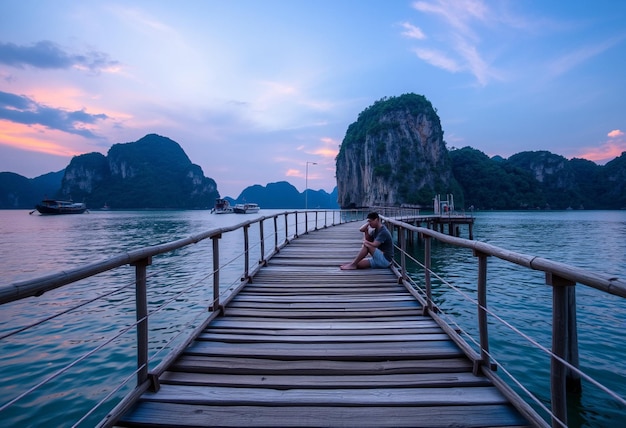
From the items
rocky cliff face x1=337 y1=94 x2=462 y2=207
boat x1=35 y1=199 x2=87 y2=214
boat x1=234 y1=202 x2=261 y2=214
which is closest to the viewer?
boat x1=35 y1=199 x2=87 y2=214

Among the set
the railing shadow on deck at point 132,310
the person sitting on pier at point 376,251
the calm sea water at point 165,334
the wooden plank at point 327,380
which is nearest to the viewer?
the railing shadow on deck at point 132,310

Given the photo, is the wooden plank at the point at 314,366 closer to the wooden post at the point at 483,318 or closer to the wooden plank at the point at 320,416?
the wooden post at the point at 483,318

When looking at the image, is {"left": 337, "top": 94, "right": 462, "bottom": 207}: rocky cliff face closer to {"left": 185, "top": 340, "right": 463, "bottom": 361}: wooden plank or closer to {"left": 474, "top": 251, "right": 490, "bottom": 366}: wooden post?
{"left": 185, "top": 340, "right": 463, "bottom": 361}: wooden plank

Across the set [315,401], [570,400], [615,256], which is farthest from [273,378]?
[615,256]

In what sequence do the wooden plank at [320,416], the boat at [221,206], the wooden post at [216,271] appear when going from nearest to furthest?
the wooden plank at [320,416] → the wooden post at [216,271] → the boat at [221,206]

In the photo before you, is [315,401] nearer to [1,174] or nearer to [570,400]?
[570,400]

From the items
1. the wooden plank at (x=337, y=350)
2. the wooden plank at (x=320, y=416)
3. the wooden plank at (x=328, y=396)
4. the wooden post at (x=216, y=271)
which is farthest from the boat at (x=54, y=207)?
the wooden plank at (x=320, y=416)

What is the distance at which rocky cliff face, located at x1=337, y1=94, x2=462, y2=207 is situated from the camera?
10425cm

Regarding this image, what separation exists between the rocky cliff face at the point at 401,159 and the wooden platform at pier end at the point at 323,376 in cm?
9869

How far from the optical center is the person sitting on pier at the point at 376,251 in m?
6.96

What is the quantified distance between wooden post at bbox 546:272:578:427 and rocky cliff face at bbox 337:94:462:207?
100519mm

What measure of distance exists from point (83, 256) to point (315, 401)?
2174 centimetres

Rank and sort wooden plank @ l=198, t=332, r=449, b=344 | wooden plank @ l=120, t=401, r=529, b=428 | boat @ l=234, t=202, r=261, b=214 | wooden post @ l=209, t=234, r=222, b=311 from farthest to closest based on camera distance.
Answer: boat @ l=234, t=202, r=261, b=214 < wooden post @ l=209, t=234, r=222, b=311 < wooden plank @ l=198, t=332, r=449, b=344 < wooden plank @ l=120, t=401, r=529, b=428

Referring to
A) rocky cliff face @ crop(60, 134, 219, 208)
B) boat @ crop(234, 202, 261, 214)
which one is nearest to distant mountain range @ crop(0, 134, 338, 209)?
rocky cliff face @ crop(60, 134, 219, 208)
